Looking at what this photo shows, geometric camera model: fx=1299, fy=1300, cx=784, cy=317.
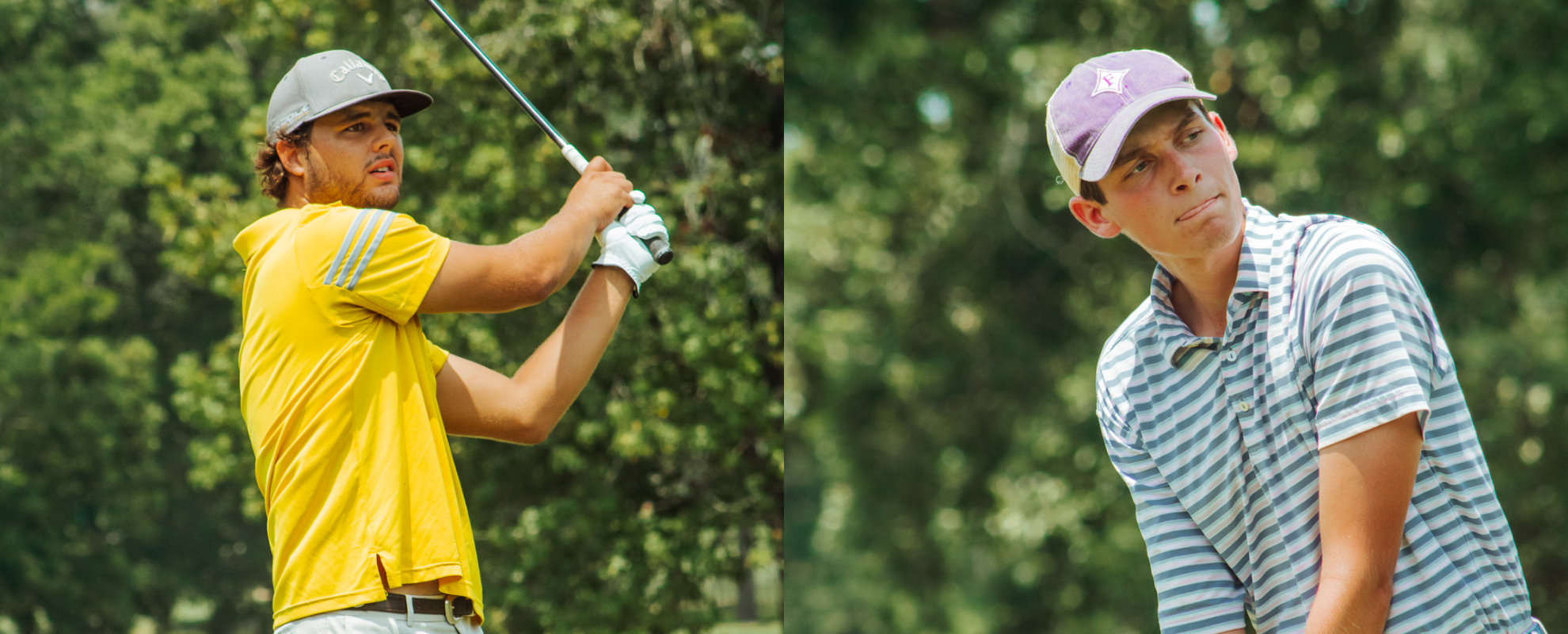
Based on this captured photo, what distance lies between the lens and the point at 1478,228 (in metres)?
10.4

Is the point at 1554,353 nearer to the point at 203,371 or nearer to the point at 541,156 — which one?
the point at 541,156

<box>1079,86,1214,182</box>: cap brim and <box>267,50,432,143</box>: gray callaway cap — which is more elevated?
→ <box>267,50,432,143</box>: gray callaway cap

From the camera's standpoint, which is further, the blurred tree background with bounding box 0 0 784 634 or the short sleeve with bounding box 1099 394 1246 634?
the blurred tree background with bounding box 0 0 784 634

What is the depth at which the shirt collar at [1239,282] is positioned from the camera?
180 cm

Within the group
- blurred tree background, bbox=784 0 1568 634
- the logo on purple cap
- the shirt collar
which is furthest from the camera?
blurred tree background, bbox=784 0 1568 634

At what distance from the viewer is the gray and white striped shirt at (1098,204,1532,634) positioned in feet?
5.34

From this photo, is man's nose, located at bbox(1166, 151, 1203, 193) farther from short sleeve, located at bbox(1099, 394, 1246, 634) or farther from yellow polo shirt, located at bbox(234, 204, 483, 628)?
yellow polo shirt, located at bbox(234, 204, 483, 628)

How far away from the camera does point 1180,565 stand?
1972mm

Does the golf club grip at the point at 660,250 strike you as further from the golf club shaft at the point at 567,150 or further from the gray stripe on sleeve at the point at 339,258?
the gray stripe on sleeve at the point at 339,258

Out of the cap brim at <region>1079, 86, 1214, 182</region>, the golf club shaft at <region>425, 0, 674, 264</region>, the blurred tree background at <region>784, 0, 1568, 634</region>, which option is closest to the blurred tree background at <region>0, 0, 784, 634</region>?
the blurred tree background at <region>784, 0, 1568, 634</region>

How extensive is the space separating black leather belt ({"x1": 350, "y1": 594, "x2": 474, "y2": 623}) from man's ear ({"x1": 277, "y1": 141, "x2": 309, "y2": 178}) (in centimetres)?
76

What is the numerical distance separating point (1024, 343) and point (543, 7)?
6727mm

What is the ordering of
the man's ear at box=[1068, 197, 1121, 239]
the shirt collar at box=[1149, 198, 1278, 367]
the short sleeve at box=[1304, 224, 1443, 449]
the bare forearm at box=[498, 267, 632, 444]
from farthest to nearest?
the bare forearm at box=[498, 267, 632, 444], the man's ear at box=[1068, 197, 1121, 239], the shirt collar at box=[1149, 198, 1278, 367], the short sleeve at box=[1304, 224, 1443, 449]

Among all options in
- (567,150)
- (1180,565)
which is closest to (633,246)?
(567,150)
